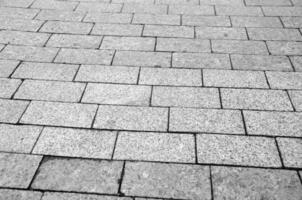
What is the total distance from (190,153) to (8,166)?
74.1 inches

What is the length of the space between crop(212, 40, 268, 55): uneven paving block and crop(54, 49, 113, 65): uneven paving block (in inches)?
67.1

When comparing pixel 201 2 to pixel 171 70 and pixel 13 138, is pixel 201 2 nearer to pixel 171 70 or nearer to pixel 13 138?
pixel 171 70

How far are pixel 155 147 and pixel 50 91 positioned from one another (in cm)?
170

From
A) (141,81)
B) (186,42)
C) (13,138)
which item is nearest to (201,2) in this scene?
(186,42)

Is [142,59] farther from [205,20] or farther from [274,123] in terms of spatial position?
[274,123]

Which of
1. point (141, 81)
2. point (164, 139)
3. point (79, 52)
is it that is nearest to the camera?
point (164, 139)

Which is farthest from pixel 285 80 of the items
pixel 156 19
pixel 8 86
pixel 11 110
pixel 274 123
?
pixel 8 86

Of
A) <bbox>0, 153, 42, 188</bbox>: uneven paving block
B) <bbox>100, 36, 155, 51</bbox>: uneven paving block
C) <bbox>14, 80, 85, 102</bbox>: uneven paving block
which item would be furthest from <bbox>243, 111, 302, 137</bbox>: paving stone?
<bbox>0, 153, 42, 188</bbox>: uneven paving block

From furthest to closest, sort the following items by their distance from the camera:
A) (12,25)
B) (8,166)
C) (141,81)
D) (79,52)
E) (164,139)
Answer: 1. (12,25)
2. (79,52)
3. (141,81)
4. (164,139)
5. (8,166)

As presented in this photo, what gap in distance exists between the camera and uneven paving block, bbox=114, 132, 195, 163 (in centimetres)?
325

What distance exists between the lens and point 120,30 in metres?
5.45

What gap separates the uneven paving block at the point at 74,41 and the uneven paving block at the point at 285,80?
271 cm

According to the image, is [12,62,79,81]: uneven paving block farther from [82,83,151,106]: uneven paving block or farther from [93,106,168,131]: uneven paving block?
[93,106,168,131]: uneven paving block

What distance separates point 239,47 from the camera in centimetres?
496
